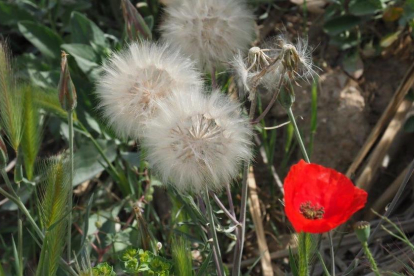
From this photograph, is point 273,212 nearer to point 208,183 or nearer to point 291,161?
point 291,161

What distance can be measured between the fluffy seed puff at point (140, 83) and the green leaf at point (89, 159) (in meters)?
0.75

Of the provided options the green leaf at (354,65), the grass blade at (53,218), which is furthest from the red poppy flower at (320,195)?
the green leaf at (354,65)

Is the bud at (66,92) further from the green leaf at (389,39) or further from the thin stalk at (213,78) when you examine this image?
the green leaf at (389,39)

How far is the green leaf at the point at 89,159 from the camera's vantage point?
2490mm

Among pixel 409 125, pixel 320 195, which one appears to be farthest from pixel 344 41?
pixel 320 195

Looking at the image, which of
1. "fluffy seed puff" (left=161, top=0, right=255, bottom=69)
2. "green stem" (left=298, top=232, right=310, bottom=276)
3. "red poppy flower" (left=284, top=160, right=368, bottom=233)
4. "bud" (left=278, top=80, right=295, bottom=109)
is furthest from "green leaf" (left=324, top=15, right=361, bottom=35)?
"green stem" (left=298, top=232, right=310, bottom=276)

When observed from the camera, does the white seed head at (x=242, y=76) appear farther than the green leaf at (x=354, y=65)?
No

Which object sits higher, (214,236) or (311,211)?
(311,211)

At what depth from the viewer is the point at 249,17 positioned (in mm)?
1942

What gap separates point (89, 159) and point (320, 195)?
1237 mm

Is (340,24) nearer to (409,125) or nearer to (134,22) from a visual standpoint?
(409,125)

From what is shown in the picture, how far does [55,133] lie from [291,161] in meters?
0.90

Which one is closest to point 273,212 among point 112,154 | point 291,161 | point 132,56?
point 291,161

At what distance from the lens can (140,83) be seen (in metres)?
1.69
